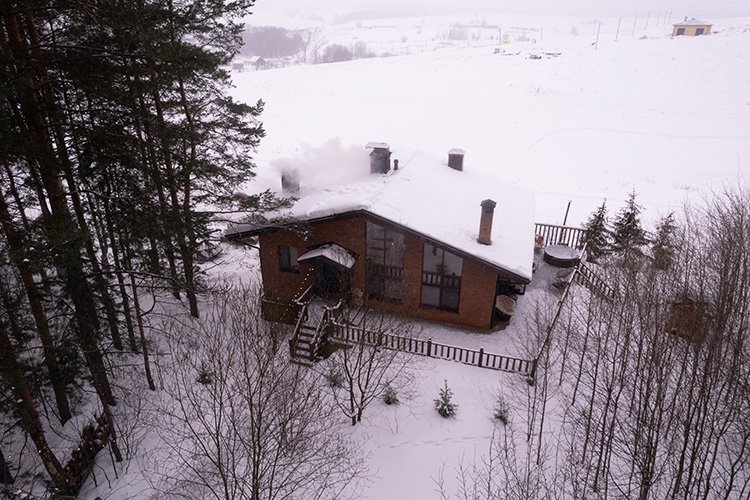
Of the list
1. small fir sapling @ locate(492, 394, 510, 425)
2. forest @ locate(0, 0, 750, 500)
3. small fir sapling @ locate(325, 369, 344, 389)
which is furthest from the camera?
small fir sapling @ locate(325, 369, 344, 389)

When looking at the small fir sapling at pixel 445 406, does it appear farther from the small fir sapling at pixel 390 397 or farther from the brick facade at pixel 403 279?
the brick facade at pixel 403 279

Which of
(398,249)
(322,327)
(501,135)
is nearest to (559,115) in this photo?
(501,135)

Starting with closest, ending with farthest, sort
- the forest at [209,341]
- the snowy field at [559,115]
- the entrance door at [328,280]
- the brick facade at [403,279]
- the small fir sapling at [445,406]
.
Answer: the forest at [209,341] → the small fir sapling at [445,406] → the brick facade at [403,279] → the entrance door at [328,280] → the snowy field at [559,115]

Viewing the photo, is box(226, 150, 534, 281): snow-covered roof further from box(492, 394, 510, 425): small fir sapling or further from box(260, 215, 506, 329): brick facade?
box(492, 394, 510, 425): small fir sapling

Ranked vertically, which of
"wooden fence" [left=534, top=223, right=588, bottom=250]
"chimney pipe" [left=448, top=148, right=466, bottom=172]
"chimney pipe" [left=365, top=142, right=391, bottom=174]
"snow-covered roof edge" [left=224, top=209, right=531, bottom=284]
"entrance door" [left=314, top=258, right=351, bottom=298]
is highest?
"chimney pipe" [left=365, top=142, right=391, bottom=174]

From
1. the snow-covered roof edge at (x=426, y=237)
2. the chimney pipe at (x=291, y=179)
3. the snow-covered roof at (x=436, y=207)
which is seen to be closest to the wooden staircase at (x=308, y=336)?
the snow-covered roof edge at (x=426, y=237)

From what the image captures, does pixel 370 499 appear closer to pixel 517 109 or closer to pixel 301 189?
pixel 301 189

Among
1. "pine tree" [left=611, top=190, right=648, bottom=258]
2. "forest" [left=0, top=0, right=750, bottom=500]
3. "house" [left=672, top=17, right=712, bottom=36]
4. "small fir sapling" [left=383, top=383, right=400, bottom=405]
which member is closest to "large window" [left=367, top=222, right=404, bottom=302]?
"forest" [left=0, top=0, right=750, bottom=500]

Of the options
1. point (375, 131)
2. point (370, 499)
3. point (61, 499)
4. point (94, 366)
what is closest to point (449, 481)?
point (370, 499)
